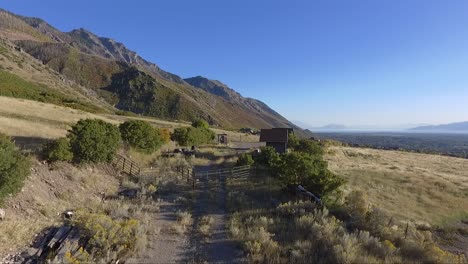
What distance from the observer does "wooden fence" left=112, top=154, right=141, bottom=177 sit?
71.7 feet

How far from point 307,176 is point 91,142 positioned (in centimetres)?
1327

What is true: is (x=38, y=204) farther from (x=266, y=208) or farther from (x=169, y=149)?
(x=169, y=149)

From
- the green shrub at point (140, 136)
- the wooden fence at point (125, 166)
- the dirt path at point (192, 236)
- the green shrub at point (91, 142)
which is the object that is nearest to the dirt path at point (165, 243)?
the dirt path at point (192, 236)

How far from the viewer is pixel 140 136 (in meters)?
28.0

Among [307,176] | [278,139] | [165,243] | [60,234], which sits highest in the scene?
[278,139]

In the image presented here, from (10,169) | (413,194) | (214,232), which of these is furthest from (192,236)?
(413,194)

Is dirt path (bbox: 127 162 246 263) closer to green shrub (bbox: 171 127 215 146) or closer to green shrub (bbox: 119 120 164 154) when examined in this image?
green shrub (bbox: 119 120 164 154)

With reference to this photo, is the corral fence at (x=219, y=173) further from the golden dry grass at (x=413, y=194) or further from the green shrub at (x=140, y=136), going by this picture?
the golden dry grass at (x=413, y=194)

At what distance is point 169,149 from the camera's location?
34.4 meters

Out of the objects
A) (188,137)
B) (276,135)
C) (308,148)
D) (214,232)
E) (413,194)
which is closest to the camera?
(214,232)

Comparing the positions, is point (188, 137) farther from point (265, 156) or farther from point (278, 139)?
point (265, 156)

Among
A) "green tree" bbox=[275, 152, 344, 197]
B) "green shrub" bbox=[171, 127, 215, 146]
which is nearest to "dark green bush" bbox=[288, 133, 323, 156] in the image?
"green shrub" bbox=[171, 127, 215, 146]

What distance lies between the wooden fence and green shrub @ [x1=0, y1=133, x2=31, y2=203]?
9383 millimetres

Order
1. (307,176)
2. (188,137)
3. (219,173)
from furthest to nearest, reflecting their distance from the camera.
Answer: (188,137) → (219,173) → (307,176)
